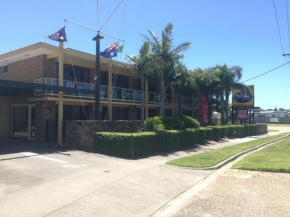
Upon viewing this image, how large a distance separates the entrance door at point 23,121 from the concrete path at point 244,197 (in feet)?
46.3

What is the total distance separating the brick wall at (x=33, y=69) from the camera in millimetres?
17922

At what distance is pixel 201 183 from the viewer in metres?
8.50

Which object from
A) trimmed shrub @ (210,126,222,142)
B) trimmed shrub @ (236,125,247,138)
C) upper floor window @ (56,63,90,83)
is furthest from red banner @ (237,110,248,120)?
upper floor window @ (56,63,90,83)

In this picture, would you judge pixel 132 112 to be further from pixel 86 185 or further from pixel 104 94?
pixel 86 185

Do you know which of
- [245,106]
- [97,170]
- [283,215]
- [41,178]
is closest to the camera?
[283,215]

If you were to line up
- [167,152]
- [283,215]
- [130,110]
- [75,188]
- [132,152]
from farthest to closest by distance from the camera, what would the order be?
[130,110]
[167,152]
[132,152]
[75,188]
[283,215]

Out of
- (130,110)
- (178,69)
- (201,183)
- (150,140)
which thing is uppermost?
(178,69)

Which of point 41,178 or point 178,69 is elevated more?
point 178,69

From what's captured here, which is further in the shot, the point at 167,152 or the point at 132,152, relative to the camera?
the point at 167,152

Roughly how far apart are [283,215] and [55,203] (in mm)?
4934

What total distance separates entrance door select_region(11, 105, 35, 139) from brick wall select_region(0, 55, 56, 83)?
6.81 feet

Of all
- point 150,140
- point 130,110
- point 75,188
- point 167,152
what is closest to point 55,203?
point 75,188

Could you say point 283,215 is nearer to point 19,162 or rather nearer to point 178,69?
point 19,162

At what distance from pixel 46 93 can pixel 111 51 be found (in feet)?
16.3
